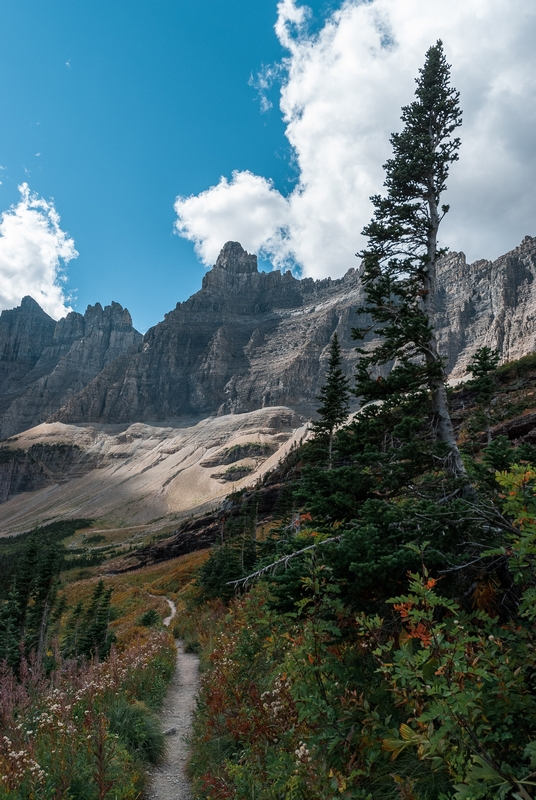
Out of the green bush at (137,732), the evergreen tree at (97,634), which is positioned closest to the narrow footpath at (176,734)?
the green bush at (137,732)

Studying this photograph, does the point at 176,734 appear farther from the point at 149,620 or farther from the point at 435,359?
the point at 149,620

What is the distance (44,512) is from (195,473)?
65.9m

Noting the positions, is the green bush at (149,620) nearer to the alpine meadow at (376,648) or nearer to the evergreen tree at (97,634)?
the evergreen tree at (97,634)

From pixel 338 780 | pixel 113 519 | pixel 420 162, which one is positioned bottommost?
pixel 113 519

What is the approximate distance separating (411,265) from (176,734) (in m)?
11.5

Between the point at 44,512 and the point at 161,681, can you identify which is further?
the point at 44,512

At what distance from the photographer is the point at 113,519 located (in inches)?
5763

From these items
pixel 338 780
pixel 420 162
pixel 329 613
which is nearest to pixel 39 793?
pixel 338 780

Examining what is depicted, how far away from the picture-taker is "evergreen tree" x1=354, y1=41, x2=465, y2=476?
8297 millimetres

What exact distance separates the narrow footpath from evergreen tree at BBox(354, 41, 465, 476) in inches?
285

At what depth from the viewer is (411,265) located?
32.1 feet

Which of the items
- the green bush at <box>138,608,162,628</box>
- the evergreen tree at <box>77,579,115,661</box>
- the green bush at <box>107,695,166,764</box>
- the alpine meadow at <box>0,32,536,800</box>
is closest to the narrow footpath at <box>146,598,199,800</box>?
the alpine meadow at <box>0,32,536,800</box>

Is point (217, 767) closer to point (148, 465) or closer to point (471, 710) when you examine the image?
point (471, 710)

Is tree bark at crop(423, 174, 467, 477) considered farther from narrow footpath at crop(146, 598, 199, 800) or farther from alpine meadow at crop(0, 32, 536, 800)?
narrow footpath at crop(146, 598, 199, 800)
